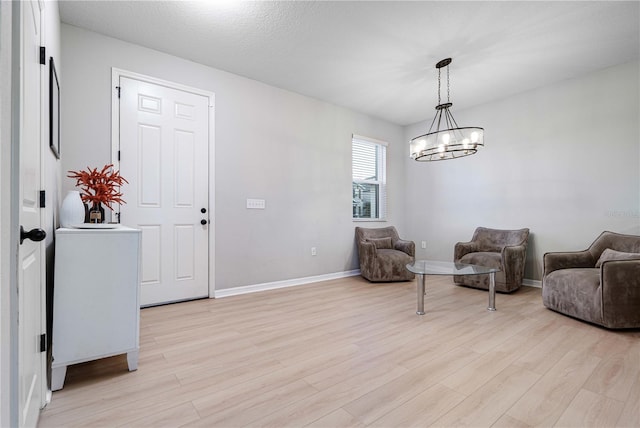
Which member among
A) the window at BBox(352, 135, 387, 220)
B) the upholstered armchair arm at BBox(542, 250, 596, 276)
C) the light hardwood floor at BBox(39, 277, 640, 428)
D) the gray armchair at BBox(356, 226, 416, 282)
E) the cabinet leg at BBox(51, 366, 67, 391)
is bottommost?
the light hardwood floor at BBox(39, 277, 640, 428)

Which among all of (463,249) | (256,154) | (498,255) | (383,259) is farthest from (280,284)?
(498,255)

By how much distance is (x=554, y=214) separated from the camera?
157 inches

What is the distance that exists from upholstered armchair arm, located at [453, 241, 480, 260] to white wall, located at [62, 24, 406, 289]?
5.10 feet

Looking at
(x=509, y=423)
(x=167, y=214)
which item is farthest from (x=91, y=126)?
(x=509, y=423)

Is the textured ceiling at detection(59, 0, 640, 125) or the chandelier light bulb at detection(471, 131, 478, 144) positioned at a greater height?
the textured ceiling at detection(59, 0, 640, 125)

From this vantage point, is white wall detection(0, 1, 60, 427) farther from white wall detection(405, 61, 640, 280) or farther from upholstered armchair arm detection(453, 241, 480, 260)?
white wall detection(405, 61, 640, 280)

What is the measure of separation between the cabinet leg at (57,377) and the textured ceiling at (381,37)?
2.73 m

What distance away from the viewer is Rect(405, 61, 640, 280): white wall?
11.5 feet

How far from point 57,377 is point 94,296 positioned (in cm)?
45

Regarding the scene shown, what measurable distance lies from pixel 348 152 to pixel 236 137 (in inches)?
76.0

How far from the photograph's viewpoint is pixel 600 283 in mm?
2574

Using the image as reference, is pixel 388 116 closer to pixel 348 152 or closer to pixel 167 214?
pixel 348 152

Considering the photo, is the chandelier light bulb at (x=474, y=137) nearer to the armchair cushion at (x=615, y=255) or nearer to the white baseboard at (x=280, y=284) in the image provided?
the armchair cushion at (x=615, y=255)

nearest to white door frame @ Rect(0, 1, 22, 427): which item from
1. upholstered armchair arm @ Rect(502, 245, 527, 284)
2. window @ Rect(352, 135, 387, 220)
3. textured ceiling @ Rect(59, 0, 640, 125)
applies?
textured ceiling @ Rect(59, 0, 640, 125)
